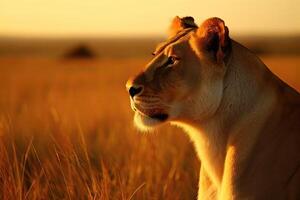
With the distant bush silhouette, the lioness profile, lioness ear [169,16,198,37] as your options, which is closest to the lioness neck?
the lioness profile

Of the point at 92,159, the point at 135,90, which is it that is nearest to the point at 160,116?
the point at 135,90

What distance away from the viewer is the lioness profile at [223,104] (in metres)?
3.55

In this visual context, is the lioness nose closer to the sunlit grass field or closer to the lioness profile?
the lioness profile

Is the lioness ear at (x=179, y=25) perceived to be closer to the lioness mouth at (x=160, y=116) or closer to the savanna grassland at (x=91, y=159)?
the lioness mouth at (x=160, y=116)

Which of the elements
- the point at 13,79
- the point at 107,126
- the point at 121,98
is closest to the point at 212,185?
the point at 107,126

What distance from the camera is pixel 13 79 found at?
20422mm

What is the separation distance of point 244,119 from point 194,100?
26 cm

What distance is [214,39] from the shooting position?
11.9ft

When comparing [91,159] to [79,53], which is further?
[79,53]

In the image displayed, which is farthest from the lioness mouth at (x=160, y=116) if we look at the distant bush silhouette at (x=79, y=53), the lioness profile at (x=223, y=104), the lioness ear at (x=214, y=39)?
the distant bush silhouette at (x=79, y=53)

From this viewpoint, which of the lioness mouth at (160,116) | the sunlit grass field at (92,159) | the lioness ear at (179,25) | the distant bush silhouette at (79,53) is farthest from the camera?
the distant bush silhouette at (79,53)

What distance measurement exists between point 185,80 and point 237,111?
0.97ft

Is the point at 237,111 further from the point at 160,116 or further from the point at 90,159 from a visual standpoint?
the point at 90,159

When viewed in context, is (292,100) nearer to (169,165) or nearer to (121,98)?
(169,165)
